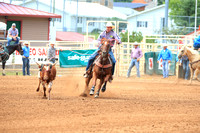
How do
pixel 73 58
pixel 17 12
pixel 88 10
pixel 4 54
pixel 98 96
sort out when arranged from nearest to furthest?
pixel 98 96, pixel 4 54, pixel 73 58, pixel 17 12, pixel 88 10

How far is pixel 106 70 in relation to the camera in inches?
500

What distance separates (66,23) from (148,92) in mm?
41028

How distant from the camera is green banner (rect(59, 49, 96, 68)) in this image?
2336 cm

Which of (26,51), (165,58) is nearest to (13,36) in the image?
(26,51)

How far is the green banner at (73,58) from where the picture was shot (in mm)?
23359

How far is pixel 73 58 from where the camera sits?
2338 cm

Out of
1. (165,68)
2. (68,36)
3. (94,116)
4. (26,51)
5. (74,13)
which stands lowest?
(94,116)

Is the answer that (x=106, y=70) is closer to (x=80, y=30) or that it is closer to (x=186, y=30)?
(x=186, y=30)

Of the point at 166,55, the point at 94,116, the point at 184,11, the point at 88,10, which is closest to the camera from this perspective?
the point at 94,116

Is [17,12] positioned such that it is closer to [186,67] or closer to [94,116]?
[186,67]

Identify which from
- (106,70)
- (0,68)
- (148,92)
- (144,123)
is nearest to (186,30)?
(0,68)

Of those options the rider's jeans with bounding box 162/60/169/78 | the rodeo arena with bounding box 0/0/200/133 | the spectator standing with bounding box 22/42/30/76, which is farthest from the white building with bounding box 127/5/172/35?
the spectator standing with bounding box 22/42/30/76

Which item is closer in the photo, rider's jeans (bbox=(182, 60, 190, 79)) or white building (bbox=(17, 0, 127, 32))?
rider's jeans (bbox=(182, 60, 190, 79))

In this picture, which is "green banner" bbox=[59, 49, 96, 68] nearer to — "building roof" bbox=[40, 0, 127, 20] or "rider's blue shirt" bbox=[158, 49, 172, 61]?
"rider's blue shirt" bbox=[158, 49, 172, 61]
